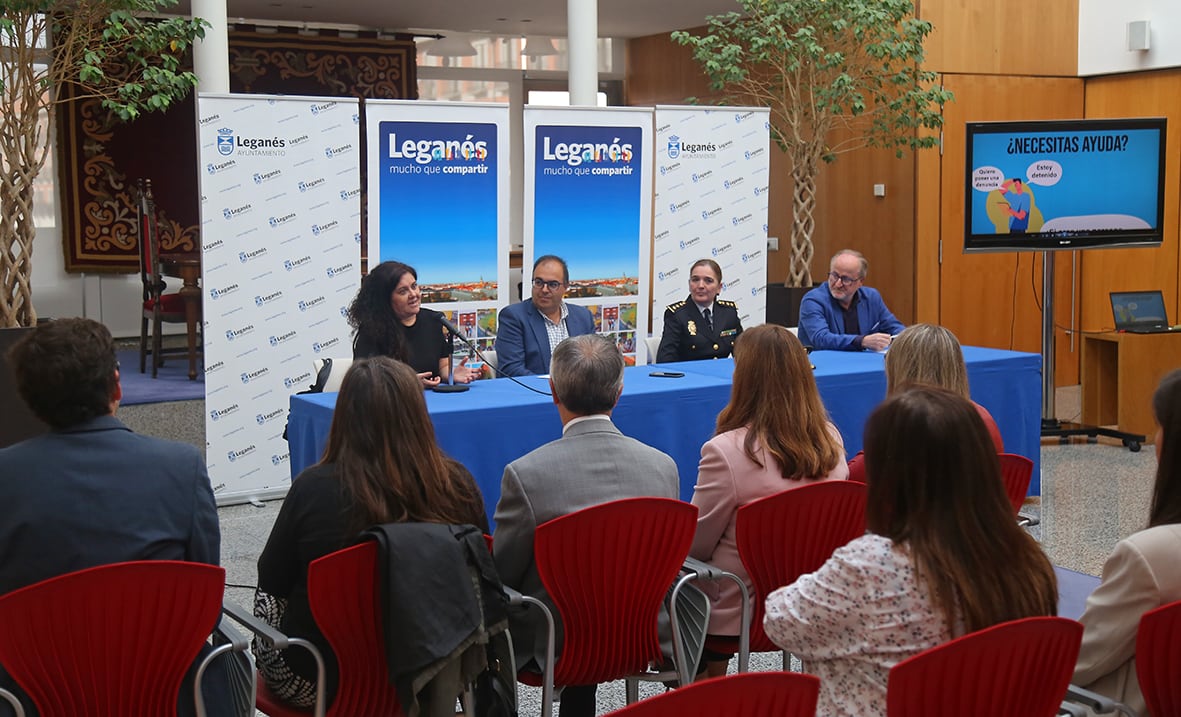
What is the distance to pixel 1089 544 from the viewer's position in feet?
17.4

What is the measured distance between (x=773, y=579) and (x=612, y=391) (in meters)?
0.59

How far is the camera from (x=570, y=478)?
2.83m

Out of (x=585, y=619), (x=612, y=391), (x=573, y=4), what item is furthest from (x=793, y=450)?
(x=573, y=4)

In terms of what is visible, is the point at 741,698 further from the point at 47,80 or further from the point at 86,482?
the point at 47,80

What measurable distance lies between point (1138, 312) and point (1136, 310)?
0.02 m

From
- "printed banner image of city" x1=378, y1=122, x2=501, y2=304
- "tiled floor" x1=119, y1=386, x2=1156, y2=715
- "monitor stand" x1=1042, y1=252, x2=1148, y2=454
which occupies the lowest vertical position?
"tiled floor" x1=119, y1=386, x2=1156, y2=715

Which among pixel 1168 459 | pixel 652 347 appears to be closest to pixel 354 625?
pixel 1168 459

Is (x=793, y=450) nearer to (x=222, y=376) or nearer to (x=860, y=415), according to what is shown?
(x=860, y=415)

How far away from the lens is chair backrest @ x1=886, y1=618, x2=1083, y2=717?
177cm

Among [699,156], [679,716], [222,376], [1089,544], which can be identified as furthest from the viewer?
[699,156]

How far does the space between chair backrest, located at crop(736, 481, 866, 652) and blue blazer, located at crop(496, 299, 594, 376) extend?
9.48 ft

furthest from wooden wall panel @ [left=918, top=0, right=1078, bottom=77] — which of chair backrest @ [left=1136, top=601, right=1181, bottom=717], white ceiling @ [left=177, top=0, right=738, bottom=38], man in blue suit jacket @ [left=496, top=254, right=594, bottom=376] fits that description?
chair backrest @ [left=1136, top=601, right=1181, bottom=717]

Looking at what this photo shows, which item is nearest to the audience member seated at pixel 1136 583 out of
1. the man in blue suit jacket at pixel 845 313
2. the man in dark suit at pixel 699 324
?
the man in dark suit at pixel 699 324

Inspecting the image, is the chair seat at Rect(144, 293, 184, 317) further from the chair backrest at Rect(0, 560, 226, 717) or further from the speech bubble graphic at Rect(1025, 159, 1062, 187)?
the chair backrest at Rect(0, 560, 226, 717)
